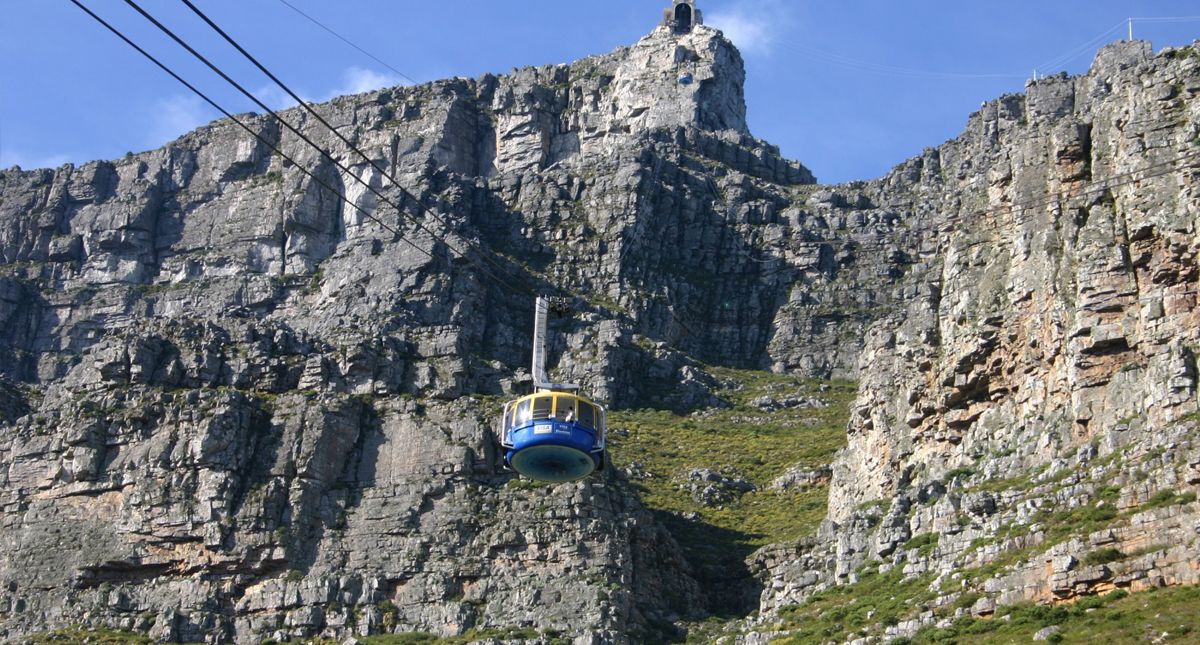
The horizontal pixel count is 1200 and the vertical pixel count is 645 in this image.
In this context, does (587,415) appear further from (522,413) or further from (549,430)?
(522,413)

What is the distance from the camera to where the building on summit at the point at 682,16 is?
632 ft

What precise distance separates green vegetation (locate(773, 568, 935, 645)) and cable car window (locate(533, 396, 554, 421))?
59.3 feet

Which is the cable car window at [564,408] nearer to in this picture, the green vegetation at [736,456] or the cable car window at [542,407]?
the cable car window at [542,407]

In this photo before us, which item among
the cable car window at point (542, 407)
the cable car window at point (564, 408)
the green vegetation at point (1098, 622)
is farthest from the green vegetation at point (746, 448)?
the cable car window at point (542, 407)

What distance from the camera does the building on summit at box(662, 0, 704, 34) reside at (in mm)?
192500

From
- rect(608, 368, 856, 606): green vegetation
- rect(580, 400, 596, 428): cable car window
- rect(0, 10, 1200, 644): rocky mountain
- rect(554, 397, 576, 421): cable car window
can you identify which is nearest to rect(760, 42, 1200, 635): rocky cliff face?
rect(0, 10, 1200, 644): rocky mountain

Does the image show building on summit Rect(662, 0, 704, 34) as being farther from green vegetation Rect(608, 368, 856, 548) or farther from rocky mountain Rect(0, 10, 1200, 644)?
green vegetation Rect(608, 368, 856, 548)

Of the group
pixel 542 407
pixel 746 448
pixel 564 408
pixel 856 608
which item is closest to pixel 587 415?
pixel 564 408

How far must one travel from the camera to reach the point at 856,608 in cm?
8319

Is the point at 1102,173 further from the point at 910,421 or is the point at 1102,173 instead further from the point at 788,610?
the point at 788,610

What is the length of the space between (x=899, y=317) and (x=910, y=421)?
15.4 metres

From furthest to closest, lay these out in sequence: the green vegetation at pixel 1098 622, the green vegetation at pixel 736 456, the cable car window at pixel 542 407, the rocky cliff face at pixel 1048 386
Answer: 1. the green vegetation at pixel 736 456
2. the rocky cliff face at pixel 1048 386
3. the cable car window at pixel 542 407
4. the green vegetation at pixel 1098 622

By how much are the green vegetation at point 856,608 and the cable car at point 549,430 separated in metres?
15.7

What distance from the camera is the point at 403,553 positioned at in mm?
104188
